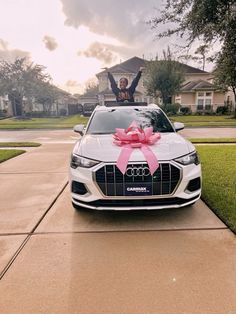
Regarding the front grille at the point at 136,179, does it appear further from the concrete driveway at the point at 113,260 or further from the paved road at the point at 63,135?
the paved road at the point at 63,135

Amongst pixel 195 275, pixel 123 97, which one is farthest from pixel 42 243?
pixel 123 97

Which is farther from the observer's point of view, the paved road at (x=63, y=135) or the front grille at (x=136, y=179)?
the paved road at (x=63, y=135)

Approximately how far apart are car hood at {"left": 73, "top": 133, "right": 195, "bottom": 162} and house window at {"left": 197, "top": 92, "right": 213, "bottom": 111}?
34.2 m

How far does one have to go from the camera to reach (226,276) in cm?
251

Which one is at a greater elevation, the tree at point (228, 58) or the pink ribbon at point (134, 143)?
the tree at point (228, 58)

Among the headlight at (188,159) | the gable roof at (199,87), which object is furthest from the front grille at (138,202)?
the gable roof at (199,87)

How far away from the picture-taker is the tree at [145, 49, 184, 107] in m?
30.0

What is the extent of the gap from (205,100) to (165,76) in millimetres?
8927

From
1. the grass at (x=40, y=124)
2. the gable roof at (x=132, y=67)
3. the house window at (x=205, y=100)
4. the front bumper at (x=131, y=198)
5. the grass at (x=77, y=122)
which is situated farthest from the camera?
the gable roof at (x=132, y=67)

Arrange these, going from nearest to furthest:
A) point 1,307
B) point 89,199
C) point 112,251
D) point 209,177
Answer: point 1,307 → point 112,251 → point 89,199 → point 209,177

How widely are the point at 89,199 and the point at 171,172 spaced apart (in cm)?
113

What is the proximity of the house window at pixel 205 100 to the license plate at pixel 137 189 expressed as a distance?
35137 mm

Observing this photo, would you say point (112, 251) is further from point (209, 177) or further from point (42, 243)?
point (209, 177)

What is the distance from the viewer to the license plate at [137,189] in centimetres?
332
